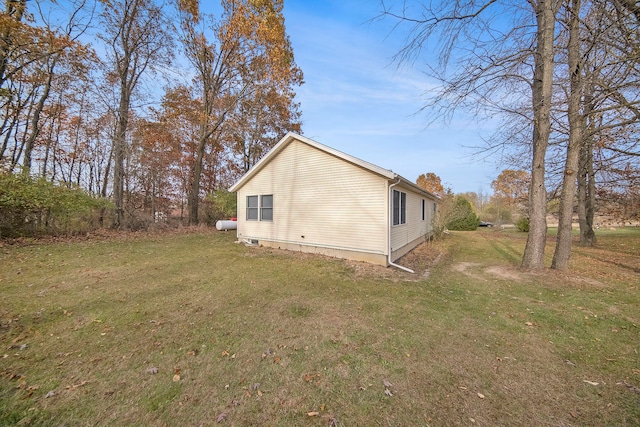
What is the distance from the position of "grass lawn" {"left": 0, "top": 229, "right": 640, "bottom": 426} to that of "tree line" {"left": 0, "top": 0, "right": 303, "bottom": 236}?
9.25m

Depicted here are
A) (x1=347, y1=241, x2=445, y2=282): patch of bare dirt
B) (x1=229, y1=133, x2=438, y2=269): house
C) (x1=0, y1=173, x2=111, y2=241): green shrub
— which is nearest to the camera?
(x1=347, y1=241, x2=445, y2=282): patch of bare dirt

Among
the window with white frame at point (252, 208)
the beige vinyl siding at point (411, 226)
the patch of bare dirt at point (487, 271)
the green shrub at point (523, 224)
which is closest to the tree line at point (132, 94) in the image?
the window with white frame at point (252, 208)

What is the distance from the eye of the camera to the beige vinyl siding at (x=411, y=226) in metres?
8.77

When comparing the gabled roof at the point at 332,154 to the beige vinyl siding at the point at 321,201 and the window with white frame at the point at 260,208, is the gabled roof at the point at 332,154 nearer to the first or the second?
the beige vinyl siding at the point at 321,201

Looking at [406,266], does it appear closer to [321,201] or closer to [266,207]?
[321,201]

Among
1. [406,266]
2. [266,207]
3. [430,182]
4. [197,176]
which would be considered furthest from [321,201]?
[430,182]

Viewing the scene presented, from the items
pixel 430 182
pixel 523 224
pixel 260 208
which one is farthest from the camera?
pixel 430 182

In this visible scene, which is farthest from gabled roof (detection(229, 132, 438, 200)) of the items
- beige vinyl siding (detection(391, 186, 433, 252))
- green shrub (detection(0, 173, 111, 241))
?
green shrub (detection(0, 173, 111, 241))

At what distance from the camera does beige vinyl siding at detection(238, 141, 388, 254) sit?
806 cm

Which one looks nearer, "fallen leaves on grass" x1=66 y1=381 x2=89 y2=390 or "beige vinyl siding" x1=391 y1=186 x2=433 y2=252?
"fallen leaves on grass" x1=66 y1=381 x2=89 y2=390

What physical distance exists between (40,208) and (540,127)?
17271 millimetres

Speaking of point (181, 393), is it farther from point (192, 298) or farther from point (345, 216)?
point (345, 216)

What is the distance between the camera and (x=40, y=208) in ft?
32.9

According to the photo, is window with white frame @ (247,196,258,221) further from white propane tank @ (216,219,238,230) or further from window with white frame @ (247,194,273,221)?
white propane tank @ (216,219,238,230)
